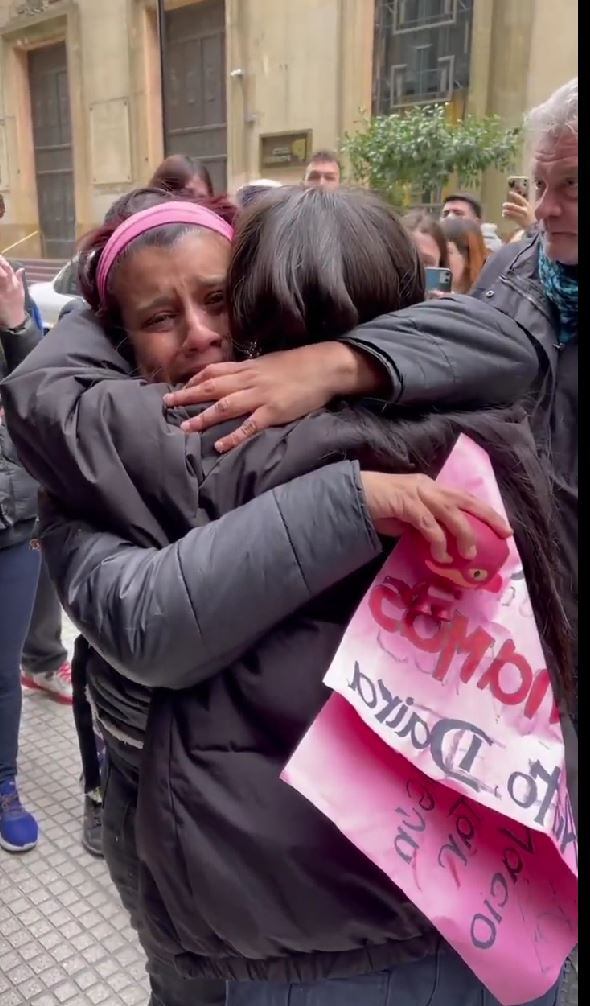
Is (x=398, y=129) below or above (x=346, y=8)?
below

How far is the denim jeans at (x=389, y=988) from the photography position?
0.88 meters

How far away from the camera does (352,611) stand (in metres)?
0.88

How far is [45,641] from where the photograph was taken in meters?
3.24

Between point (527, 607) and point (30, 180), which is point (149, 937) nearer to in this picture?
point (527, 607)

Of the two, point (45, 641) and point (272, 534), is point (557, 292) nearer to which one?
point (272, 534)

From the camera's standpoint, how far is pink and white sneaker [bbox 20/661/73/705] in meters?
3.24

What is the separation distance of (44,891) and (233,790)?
1.75 m

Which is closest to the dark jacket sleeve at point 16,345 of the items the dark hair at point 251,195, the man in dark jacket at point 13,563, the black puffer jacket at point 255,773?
the man in dark jacket at point 13,563

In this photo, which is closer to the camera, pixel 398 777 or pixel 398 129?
pixel 398 777

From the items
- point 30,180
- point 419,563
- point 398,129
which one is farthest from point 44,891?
point 30,180

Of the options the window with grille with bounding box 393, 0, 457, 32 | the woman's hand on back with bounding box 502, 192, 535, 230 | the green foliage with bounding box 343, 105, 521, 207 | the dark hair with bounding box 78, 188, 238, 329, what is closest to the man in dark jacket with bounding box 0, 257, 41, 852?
the dark hair with bounding box 78, 188, 238, 329

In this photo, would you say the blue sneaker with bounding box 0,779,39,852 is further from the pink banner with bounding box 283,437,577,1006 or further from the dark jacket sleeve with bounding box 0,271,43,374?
the pink banner with bounding box 283,437,577,1006

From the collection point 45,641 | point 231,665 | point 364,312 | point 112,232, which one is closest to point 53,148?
point 45,641

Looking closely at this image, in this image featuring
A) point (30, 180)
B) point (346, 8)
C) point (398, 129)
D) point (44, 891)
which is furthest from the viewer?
point (30, 180)
